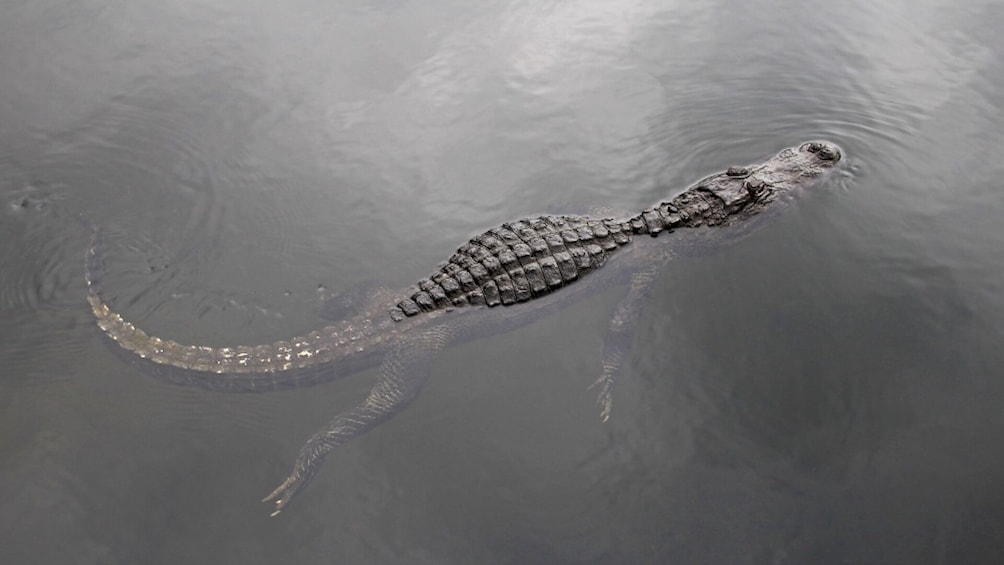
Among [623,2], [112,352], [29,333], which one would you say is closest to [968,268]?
[623,2]

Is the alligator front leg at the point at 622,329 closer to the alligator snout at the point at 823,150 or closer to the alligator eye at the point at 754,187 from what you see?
the alligator eye at the point at 754,187

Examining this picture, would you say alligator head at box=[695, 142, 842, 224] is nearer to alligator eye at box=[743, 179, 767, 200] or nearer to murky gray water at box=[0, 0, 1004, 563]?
alligator eye at box=[743, 179, 767, 200]

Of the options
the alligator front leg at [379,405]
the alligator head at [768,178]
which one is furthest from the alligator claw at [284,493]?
the alligator head at [768,178]

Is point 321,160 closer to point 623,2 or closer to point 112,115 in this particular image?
point 112,115

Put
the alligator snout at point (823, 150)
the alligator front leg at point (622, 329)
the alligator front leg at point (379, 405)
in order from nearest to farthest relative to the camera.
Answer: the alligator front leg at point (379, 405)
the alligator front leg at point (622, 329)
the alligator snout at point (823, 150)

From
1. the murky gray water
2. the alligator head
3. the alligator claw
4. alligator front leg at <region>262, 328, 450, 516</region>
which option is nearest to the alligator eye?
the alligator head

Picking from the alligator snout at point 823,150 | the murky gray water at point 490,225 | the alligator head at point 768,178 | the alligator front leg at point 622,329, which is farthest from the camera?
the alligator snout at point 823,150
